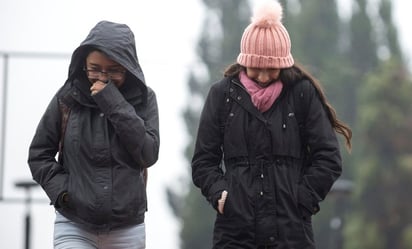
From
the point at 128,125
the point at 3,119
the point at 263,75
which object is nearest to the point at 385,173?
the point at 3,119

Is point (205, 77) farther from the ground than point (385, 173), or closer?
farther from the ground

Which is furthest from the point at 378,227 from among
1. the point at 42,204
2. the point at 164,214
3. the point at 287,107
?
the point at 287,107

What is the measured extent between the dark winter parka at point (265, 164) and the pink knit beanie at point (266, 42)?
0.44 feet

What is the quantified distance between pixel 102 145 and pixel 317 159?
3.19 ft

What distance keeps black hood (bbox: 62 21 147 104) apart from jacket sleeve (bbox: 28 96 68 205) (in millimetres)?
→ 172

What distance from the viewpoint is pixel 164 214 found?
1387 centimetres

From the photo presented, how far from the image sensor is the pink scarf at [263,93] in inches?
209

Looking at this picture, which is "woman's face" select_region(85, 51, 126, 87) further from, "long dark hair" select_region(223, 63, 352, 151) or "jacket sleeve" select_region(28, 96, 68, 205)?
"long dark hair" select_region(223, 63, 352, 151)

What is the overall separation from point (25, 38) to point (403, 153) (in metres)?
9.64

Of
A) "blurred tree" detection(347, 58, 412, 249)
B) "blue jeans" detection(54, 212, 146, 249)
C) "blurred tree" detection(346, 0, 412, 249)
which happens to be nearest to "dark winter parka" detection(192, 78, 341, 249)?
"blue jeans" detection(54, 212, 146, 249)

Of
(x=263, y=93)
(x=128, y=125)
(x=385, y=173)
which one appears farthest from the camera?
(x=385, y=173)

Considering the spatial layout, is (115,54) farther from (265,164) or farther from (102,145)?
(265,164)

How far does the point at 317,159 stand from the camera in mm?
5352

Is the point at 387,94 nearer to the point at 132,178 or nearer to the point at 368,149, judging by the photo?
the point at 368,149
